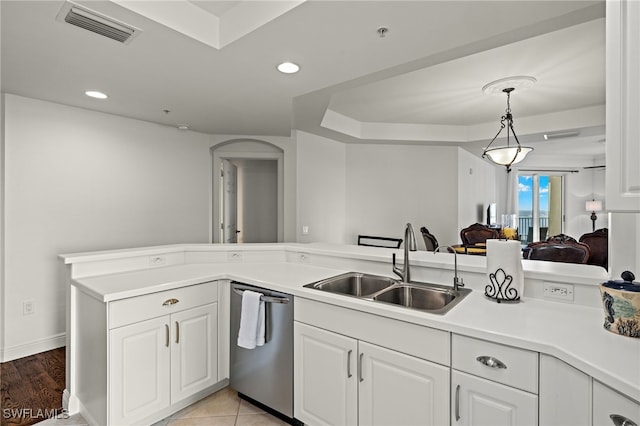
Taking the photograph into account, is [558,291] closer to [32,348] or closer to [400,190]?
[400,190]

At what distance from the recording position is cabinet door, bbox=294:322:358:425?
5.56ft

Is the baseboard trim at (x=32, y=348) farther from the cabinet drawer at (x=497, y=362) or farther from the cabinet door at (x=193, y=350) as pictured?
the cabinet drawer at (x=497, y=362)

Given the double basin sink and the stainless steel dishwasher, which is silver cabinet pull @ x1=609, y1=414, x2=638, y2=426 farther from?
the stainless steel dishwasher

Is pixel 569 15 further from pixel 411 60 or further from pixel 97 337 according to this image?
pixel 97 337

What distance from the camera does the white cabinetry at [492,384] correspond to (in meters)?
1.21

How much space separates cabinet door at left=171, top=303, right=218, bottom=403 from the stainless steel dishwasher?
0.48 feet

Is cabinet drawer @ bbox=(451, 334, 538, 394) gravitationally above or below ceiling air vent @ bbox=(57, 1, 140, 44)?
below

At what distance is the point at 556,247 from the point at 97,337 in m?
3.77

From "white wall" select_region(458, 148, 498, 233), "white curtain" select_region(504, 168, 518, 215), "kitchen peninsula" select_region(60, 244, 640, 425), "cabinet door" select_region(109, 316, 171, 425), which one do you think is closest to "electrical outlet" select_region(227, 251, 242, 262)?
"kitchen peninsula" select_region(60, 244, 640, 425)

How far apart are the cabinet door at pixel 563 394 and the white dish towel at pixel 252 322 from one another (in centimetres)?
147

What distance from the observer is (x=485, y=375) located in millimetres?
1302

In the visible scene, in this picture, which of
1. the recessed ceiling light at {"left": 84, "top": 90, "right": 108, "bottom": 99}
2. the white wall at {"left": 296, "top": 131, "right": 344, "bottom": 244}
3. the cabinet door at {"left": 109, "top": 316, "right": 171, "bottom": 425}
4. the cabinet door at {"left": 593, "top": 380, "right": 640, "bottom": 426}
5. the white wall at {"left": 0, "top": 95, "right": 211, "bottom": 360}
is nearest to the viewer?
the cabinet door at {"left": 593, "top": 380, "right": 640, "bottom": 426}

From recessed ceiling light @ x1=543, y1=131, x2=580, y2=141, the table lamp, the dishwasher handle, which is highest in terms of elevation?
recessed ceiling light @ x1=543, y1=131, x2=580, y2=141

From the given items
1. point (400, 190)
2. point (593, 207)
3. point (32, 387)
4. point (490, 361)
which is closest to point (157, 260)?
point (32, 387)
